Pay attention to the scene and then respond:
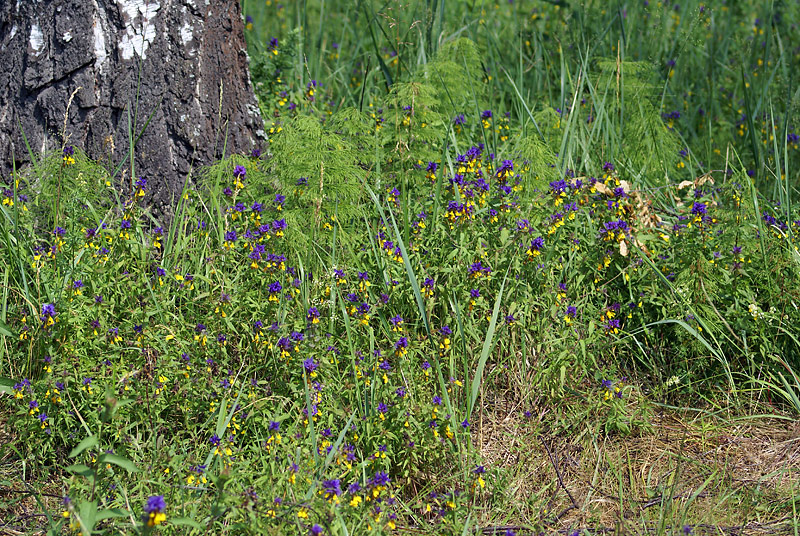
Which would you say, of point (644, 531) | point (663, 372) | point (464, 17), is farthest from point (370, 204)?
point (464, 17)

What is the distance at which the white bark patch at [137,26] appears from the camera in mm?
3324

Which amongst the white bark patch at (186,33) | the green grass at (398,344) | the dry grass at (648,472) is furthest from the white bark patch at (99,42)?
the dry grass at (648,472)

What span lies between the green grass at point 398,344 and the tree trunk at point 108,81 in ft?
0.54

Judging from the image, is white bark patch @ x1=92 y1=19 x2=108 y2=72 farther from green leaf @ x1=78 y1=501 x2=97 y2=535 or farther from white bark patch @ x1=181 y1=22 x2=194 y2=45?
green leaf @ x1=78 y1=501 x2=97 y2=535

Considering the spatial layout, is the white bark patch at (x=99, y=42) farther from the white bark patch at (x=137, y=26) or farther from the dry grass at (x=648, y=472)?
the dry grass at (x=648, y=472)

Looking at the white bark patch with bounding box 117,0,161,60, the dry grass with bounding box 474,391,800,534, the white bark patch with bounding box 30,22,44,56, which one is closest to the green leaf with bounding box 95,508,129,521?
the dry grass with bounding box 474,391,800,534

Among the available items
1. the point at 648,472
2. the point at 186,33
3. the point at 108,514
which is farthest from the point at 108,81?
the point at 648,472

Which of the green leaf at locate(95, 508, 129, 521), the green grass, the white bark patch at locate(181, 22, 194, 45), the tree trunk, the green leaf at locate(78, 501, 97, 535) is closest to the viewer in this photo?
the green leaf at locate(78, 501, 97, 535)

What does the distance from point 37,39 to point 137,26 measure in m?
0.45

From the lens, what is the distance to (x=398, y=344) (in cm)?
247

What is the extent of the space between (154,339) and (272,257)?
1.64 ft

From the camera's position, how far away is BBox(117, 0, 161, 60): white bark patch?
3.32 m

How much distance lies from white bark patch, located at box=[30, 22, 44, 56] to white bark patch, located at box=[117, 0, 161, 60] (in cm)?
35

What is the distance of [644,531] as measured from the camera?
90.6 inches
